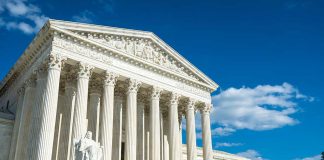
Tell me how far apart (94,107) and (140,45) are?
7.90 m

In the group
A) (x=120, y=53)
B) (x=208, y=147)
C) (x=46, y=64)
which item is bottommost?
(x=208, y=147)

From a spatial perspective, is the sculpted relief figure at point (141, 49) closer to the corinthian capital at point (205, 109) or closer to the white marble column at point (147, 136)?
the corinthian capital at point (205, 109)

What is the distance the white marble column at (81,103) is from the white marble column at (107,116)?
64.8 inches

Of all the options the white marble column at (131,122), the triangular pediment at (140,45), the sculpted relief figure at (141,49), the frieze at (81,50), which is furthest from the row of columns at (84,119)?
the sculpted relief figure at (141,49)

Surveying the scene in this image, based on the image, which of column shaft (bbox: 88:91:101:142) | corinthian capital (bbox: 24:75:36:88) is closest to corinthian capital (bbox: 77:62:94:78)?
column shaft (bbox: 88:91:101:142)

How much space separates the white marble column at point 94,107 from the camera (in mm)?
31766

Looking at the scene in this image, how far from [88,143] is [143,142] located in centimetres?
1821

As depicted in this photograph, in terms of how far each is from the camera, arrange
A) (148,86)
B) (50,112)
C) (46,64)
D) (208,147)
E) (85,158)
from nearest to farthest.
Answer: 1. (85,158)
2. (50,112)
3. (46,64)
4. (148,86)
5. (208,147)

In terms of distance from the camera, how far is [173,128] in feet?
118

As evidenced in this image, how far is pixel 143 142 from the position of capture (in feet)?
122

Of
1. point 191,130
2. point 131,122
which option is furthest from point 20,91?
point 191,130

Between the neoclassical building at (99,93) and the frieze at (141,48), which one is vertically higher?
the frieze at (141,48)

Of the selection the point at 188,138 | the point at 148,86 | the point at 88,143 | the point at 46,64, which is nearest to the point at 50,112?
the point at 46,64

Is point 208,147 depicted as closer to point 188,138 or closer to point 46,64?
point 188,138
